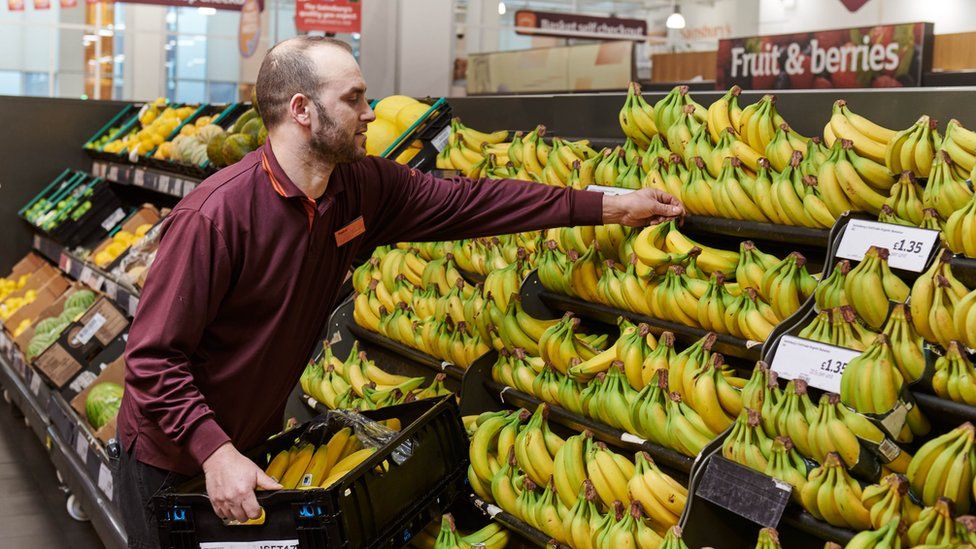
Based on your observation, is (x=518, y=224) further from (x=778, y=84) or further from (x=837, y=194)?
(x=778, y=84)

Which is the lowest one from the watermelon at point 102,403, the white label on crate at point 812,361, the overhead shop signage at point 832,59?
the watermelon at point 102,403

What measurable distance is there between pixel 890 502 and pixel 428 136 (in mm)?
2616

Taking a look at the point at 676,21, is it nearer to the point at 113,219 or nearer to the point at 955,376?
the point at 113,219

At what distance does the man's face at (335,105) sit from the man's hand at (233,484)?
704mm

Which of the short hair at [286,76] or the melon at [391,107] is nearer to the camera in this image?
the short hair at [286,76]

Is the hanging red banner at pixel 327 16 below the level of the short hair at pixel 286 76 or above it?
above

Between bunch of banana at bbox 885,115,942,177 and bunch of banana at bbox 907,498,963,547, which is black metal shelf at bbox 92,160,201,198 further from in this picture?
bunch of banana at bbox 907,498,963,547

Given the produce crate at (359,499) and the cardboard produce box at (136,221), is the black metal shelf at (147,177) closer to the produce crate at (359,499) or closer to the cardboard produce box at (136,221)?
the cardboard produce box at (136,221)

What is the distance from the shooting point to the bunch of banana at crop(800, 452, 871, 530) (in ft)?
5.85

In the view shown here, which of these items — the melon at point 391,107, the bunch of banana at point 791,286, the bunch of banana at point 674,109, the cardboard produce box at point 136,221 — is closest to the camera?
the bunch of banana at point 791,286

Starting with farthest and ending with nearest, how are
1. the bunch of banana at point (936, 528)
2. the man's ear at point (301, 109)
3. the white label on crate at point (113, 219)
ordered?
the white label on crate at point (113, 219), the man's ear at point (301, 109), the bunch of banana at point (936, 528)

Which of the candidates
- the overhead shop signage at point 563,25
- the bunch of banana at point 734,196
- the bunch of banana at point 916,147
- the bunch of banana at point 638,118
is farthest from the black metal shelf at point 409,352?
the overhead shop signage at point 563,25

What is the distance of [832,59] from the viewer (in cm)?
633

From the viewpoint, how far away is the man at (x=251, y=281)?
2.16 metres
